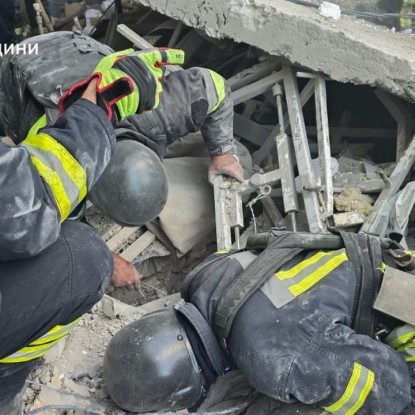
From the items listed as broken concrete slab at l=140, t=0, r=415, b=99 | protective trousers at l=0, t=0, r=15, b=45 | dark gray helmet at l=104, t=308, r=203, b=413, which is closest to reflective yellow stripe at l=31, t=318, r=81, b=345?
dark gray helmet at l=104, t=308, r=203, b=413

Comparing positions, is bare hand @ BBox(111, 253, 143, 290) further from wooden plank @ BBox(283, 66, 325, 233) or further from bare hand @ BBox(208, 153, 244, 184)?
wooden plank @ BBox(283, 66, 325, 233)

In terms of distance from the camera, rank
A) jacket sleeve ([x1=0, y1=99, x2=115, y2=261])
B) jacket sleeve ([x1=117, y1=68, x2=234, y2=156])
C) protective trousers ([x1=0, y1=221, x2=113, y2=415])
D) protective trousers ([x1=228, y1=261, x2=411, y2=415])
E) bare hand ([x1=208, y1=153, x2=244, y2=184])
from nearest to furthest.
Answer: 1. jacket sleeve ([x1=0, y1=99, x2=115, y2=261])
2. protective trousers ([x1=0, y1=221, x2=113, y2=415])
3. protective trousers ([x1=228, y1=261, x2=411, y2=415])
4. jacket sleeve ([x1=117, y1=68, x2=234, y2=156])
5. bare hand ([x1=208, y1=153, x2=244, y2=184])

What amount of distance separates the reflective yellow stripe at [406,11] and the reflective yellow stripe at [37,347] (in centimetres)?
289

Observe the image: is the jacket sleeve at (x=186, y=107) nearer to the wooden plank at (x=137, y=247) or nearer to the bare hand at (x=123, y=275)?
the wooden plank at (x=137, y=247)

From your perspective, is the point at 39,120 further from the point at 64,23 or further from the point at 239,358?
the point at 64,23

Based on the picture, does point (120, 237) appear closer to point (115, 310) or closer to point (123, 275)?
point (123, 275)

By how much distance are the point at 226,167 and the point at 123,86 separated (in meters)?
1.58

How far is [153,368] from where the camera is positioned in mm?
2195

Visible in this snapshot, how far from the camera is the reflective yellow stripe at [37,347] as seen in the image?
1.96 m

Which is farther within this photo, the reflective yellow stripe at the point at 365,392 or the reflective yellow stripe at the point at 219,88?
the reflective yellow stripe at the point at 219,88

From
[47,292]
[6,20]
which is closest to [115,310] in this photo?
[47,292]

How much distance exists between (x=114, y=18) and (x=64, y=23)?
1.26m

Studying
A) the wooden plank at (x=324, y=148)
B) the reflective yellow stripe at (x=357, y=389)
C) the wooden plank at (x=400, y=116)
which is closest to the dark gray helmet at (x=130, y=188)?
the wooden plank at (x=324, y=148)

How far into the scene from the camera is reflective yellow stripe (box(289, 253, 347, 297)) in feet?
7.08
